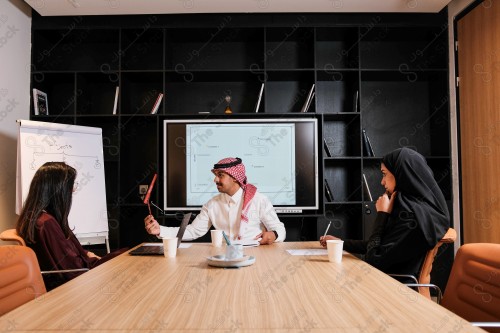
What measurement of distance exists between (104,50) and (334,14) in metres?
2.47

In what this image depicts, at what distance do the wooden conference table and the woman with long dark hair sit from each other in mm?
689

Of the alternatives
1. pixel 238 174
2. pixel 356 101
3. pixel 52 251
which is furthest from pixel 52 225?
pixel 356 101

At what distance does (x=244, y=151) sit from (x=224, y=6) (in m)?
1.41

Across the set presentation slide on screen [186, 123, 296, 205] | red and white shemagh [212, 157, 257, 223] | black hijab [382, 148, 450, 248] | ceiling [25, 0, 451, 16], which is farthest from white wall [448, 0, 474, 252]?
red and white shemagh [212, 157, 257, 223]

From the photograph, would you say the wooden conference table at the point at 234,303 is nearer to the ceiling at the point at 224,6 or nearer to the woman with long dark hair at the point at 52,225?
the woman with long dark hair at the point at 52,225

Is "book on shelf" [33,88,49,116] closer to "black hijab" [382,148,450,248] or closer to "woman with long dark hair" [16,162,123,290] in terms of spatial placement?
"woman with long dark hair" [16,162,123,290]

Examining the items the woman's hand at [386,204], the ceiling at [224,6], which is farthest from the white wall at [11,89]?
the woman's hand at [386,204]

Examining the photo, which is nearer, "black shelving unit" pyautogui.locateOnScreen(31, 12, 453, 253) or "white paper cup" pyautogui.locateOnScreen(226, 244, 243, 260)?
"white paper cup" pyautogui.locateOnScreen(226, 244, 243, 260)

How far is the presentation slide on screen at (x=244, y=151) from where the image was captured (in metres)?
4.23

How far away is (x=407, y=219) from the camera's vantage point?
218cm

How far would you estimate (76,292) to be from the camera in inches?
56.0

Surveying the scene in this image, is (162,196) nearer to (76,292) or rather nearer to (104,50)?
(104,50)

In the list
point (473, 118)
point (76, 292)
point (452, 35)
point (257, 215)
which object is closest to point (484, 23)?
point (452, 35)

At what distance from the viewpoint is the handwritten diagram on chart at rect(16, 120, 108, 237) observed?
138 inches
